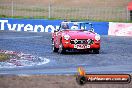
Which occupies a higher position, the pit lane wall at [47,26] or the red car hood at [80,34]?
the pit lane wall at [47,26]

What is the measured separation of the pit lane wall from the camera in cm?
3488

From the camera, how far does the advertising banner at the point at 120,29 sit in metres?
34.6

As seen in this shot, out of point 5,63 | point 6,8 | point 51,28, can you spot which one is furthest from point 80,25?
point 6,8

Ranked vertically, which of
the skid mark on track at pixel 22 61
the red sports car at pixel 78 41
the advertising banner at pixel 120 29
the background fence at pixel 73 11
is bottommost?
the skid mark on track at pixel 22 61

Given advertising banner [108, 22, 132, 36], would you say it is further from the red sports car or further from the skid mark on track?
the skid mark on track

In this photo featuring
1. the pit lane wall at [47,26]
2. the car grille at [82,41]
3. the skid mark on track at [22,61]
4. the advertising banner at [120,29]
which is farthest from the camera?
the pit lane wall at [47,26]

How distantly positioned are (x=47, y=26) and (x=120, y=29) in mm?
5689

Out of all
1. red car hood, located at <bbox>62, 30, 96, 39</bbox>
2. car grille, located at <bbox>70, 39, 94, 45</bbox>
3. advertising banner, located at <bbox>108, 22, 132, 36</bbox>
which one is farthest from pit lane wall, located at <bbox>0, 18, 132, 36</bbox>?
car grille, located at <bbox>70, 39, 94, 45</bbox>

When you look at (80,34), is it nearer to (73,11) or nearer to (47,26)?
(47,26)

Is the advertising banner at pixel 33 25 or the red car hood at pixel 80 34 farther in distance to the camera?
the advertising banner at pixel 33 25

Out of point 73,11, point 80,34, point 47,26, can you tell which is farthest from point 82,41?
point 73,11

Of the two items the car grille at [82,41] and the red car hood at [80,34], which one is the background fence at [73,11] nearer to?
the red car hood at [80,34]

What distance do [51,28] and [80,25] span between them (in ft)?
49.0

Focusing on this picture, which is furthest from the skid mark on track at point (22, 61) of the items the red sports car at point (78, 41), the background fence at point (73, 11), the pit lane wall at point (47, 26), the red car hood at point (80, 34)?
the background fence at point (73, 11)
